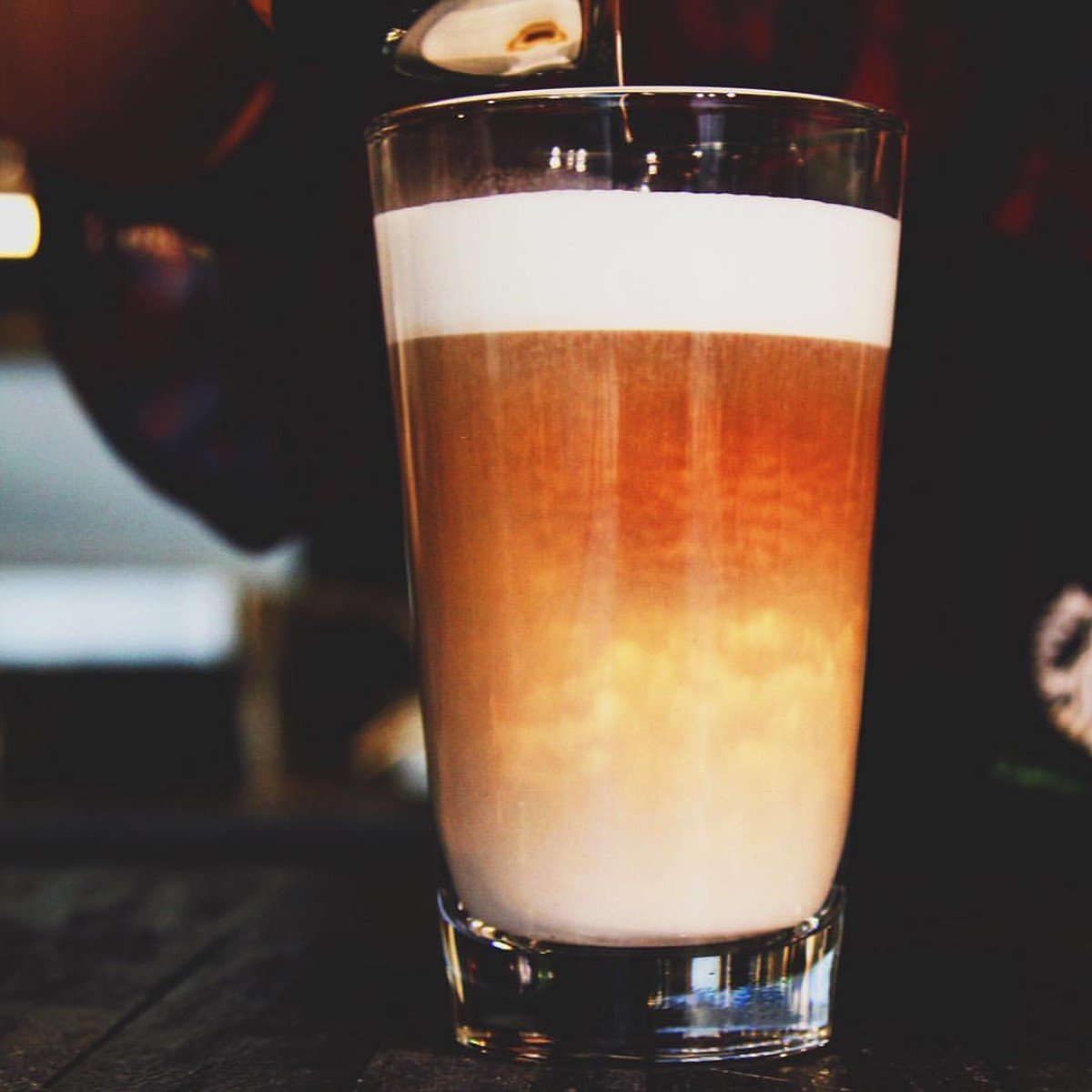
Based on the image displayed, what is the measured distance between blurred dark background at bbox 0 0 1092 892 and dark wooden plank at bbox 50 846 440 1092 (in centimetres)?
27

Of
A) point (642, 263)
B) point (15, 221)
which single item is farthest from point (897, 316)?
point (15, 221)

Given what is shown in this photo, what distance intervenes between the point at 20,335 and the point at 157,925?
249cm

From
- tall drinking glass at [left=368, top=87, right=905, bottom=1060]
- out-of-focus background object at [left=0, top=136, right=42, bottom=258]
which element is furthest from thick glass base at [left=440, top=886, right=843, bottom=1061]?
out-of-focus background object at [left=0, top=136, right=42, bottom=258]

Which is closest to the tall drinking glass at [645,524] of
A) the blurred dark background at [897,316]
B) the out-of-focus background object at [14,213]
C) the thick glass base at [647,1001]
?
the thick glass base at [647,1001]

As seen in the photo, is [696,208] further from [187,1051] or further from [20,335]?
[20,335]

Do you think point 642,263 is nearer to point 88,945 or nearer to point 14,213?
point 88,945

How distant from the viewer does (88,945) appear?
2.05 ft

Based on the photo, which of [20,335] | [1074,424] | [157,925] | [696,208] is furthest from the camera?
[20,335]

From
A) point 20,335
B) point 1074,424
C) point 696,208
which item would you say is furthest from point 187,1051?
point 20,335

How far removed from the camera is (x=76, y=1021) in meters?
0.51

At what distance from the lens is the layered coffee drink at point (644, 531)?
0.45 m

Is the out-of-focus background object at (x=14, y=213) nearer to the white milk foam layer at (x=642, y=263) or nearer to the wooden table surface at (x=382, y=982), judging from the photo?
the wooden table surface at (x=382, y=982)

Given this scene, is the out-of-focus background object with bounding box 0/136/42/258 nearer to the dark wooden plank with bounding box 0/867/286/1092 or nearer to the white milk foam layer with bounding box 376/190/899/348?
the dark wooden plank with bounding box 0/867/286/1092

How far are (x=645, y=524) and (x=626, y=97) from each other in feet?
0.45
